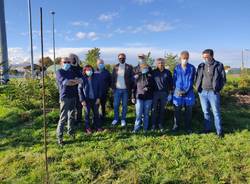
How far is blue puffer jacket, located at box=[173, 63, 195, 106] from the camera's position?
7254 mm

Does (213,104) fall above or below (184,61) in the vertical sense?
below

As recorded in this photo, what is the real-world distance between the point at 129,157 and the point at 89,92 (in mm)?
2160

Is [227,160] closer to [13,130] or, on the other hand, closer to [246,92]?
[13,130]

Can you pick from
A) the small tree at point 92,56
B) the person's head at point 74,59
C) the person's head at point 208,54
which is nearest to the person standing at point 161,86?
the person's head at point 208,54

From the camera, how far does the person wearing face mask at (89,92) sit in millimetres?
7077

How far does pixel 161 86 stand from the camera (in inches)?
289

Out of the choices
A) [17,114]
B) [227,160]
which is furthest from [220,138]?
[17,114]

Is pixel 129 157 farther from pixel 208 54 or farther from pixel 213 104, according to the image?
pixel 208 54

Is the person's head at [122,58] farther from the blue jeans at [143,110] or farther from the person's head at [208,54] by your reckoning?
the person's head at [208,54]

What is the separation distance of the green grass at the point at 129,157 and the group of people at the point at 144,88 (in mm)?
389

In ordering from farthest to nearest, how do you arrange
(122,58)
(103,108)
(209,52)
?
(103,108), (122,58), (209,52)

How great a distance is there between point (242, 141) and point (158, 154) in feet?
7.02

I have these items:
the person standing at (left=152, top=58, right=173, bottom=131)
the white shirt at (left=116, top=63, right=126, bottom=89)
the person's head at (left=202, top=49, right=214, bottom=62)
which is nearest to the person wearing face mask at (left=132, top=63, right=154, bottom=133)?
the person standing at (left=152, top=58, right=173, bottom=131)

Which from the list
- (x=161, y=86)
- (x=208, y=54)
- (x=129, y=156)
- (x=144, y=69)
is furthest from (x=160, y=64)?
(x=129, y=156)
